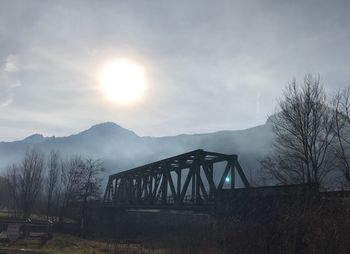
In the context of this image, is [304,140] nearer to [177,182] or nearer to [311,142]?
[311,142]

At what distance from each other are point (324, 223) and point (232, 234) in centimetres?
567

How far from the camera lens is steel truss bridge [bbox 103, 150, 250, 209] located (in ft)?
139

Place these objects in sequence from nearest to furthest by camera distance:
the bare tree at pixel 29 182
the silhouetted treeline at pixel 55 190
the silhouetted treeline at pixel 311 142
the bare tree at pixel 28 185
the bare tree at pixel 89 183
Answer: the silhouetted treeline at pixel 311 142 → the bare tree at pixel 89 183 → the silhouetted treeline at pixel 55 190 → the bare tree at pixel 29 182 → the bare tree at pixel 28 185

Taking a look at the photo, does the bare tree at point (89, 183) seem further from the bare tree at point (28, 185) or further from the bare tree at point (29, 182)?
the bare tree at point (28, 185)

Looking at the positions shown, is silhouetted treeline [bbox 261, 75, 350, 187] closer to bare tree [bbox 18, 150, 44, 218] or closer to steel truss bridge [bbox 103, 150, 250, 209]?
steel truss bridge [bbox 103, 150, 250, 209]

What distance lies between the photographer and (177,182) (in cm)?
5097

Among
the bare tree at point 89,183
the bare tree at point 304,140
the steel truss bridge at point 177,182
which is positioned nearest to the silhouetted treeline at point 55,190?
the bare tree at point 89,183

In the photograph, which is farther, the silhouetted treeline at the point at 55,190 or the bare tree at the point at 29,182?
the bare tree at the point at 29,182

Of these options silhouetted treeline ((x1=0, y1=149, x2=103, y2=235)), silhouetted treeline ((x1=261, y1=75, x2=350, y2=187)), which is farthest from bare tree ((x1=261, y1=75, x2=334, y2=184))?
silhouetted treeline ((x1=0, y1=149, x2=103, y2=235))

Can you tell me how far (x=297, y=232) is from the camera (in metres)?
16.1

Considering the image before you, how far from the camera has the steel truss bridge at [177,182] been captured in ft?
139

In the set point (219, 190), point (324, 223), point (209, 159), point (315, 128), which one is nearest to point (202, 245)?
point (324, 223)

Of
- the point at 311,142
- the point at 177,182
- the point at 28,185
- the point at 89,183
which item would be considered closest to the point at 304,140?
the point at 311,142

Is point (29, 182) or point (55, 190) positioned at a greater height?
point (29, 182)
